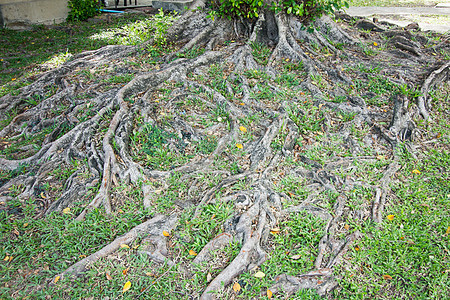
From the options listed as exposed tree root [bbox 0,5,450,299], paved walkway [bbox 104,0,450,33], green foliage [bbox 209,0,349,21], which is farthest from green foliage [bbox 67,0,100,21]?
green foliage [bbox 209,0,349,21]

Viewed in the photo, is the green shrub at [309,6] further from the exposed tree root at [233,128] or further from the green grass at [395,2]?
the green grass at [395,2]

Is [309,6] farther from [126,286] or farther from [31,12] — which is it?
[31,12]

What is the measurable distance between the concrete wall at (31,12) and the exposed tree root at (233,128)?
5.42 meters

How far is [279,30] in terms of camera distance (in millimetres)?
5992

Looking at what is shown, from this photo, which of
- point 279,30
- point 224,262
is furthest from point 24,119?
A: point 279,30

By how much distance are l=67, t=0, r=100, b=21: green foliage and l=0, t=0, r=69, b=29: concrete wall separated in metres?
0.27

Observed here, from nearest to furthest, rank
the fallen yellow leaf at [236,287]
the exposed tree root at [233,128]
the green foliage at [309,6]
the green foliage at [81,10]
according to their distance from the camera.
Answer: the fallen yellow leaf at [236,287] < the exposed tree root at [233,128] < the green foliage at [309,6] < the green foliage at [81,10]

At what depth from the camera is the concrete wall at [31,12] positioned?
956 centimetres

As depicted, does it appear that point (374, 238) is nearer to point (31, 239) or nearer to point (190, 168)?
point (190, 168)

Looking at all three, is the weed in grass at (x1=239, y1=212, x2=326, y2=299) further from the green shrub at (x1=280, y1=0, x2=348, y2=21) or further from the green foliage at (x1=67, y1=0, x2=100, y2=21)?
the green foliage at (x1=67, y1=0, x2=100, y2=21)

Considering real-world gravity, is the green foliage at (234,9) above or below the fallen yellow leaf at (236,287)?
above

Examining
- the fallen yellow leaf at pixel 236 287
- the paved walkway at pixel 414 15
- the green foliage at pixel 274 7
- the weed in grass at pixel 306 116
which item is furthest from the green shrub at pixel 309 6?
the paved walkway at pixel 414 15

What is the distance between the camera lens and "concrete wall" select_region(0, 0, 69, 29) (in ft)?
31.4

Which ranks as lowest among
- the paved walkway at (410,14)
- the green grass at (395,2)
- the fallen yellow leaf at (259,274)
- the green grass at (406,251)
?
the fallen yellow leaf at (259,274)
